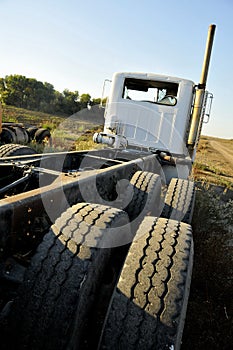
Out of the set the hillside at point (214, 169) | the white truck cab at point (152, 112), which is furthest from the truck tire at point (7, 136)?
the hillside at point (214, 169)

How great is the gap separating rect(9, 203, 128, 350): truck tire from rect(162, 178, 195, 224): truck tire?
1815 mm

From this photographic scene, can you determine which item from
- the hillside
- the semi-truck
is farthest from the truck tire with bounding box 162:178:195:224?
the hillside

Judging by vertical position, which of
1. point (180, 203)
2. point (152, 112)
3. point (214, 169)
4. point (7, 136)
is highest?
point (152, 112)

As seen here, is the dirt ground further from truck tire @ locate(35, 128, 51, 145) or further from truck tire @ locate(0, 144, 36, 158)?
truck tire @ locate(35, 128, 51, 145)

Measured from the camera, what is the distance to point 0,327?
1.69 metres

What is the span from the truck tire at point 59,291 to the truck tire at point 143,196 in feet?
5.46

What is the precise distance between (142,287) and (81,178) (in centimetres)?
105

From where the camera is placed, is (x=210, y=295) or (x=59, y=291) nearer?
(x=59, y=291)

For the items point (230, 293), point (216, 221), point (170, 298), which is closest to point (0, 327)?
point (170, 298)

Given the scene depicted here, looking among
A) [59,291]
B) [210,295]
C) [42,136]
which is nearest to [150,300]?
[59,291]

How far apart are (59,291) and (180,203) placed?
2276 millimetres

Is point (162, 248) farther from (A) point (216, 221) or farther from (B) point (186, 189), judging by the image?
(A) point (216, 221)

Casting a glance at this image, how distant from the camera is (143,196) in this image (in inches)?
139

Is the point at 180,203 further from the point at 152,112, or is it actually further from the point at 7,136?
the point at 7,136
